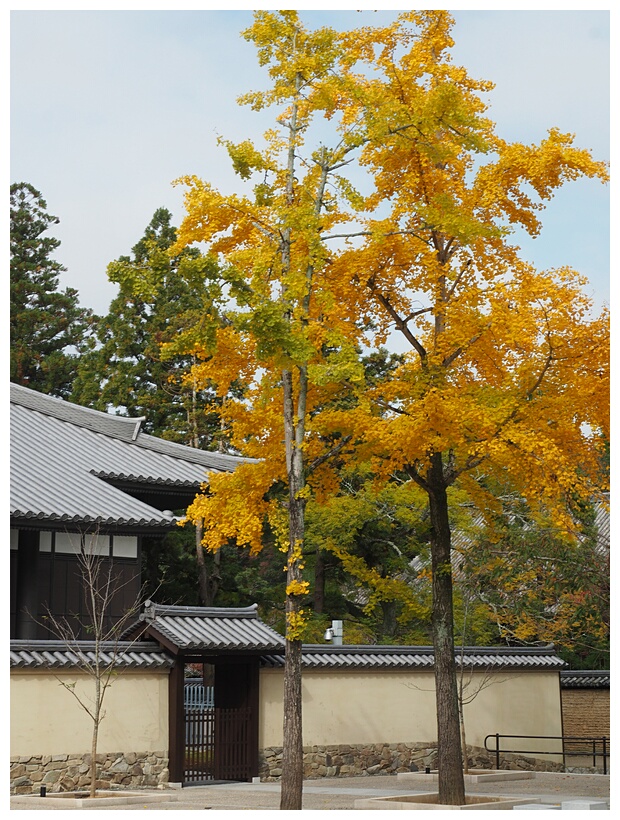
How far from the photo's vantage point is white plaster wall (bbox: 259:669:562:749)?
70.6ft

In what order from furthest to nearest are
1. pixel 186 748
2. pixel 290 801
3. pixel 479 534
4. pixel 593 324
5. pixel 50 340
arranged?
pixel 50 340, pixel 479 534, pixel 186 748, pixel 593 324, pixel 290 801

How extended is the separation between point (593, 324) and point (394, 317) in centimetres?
331

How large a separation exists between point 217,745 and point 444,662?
587 centimetres

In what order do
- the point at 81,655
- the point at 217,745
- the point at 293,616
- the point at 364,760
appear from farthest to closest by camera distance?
the point at 364,760, the point at 217,745, the point at 81,655, the point at 293,616

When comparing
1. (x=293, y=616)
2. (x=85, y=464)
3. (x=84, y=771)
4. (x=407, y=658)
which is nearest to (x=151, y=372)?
(x=85, y=464)

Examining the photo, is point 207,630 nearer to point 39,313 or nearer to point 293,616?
point 293,616

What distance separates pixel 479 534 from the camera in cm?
2519

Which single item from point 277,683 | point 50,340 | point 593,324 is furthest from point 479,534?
point 50,340

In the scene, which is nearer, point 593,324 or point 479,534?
point 593,324

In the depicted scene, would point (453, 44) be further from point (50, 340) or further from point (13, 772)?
point (50, 340)

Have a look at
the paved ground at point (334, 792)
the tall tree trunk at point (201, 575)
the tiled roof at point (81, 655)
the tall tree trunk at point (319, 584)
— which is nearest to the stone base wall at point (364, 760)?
the paved ground at point (334, 792)

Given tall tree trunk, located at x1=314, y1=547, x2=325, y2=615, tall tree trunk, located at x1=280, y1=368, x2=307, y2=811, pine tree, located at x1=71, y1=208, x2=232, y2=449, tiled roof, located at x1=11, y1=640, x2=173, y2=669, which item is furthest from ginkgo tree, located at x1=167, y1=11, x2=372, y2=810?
pine tree, located at x1=71, y1=208, x2=232, y2=449

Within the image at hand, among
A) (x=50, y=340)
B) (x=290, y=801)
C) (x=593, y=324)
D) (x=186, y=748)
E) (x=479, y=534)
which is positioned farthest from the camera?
(x=50, y=340)

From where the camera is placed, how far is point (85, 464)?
23.6 meters
